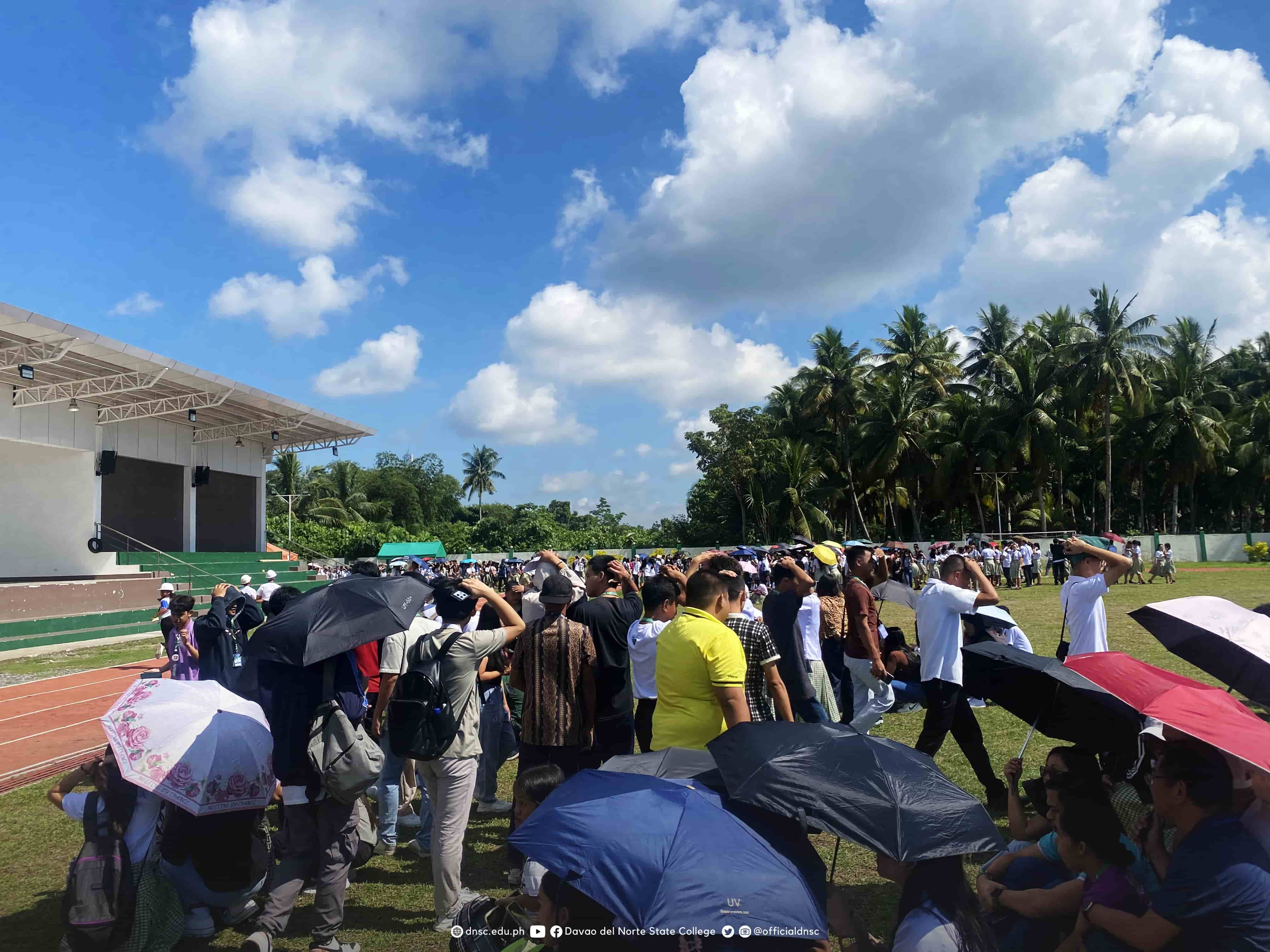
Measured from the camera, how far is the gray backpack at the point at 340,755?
3.35 m

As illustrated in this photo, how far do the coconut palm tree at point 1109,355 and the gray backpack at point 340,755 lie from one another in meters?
39.9

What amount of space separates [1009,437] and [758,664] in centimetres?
3879

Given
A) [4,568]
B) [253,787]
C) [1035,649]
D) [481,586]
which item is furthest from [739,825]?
[4,568]

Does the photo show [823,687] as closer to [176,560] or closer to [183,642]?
[183,642]

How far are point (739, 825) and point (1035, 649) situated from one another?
10817mm

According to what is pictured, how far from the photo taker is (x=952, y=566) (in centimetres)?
530

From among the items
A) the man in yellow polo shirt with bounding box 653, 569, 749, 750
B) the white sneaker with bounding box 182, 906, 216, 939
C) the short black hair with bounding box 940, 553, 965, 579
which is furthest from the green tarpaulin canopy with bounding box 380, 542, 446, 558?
the man in yellow polo shirt with bounding box 653, 569, 749, 750

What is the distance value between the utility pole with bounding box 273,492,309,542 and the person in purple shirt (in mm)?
41547

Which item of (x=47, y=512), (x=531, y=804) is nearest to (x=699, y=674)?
(x=531, y=804)

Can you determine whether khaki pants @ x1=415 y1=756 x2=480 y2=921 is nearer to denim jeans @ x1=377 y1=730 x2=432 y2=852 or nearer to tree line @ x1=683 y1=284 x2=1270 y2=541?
denim jeans @ x1=377 y1=730 x2=432 y2=852

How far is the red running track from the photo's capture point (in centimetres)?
746

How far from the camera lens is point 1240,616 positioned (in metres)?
3.56

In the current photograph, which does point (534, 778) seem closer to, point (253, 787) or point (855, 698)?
point (253, 787)

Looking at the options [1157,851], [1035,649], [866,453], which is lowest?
[1035,649]
